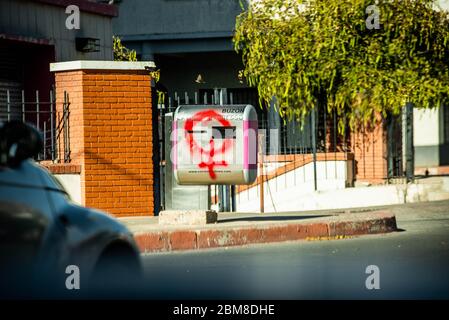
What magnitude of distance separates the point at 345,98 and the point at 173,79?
9.57 metres

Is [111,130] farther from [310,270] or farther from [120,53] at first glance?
[120,53]

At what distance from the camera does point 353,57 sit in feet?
77.0

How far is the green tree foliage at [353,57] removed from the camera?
23297 millimetres

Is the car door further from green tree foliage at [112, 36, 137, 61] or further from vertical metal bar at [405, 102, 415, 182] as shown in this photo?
green tree foliage at [112, 36, 137, 61]

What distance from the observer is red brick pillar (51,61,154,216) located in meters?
16.8

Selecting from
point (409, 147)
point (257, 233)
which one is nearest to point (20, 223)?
point (257, 233)

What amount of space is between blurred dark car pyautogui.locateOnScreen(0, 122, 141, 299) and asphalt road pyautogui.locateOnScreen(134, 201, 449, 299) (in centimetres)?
60

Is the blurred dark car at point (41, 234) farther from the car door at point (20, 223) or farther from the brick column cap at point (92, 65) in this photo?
the brick column cap at point (92, 65)

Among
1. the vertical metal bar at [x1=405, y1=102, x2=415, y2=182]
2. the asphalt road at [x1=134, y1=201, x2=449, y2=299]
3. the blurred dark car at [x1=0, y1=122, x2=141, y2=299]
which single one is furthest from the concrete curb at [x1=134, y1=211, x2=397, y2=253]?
the blurred dark car at [x1=0, y1=122, x2=141, y2=299]

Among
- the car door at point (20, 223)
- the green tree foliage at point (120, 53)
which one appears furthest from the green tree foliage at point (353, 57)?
the car door at point (20, 223)

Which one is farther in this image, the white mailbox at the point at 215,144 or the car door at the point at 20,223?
the white mailbox at the point at 215,144

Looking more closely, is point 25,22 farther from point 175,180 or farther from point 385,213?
point 385,213

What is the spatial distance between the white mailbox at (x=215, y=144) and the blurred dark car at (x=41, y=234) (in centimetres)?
796

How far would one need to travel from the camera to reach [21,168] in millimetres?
5738
